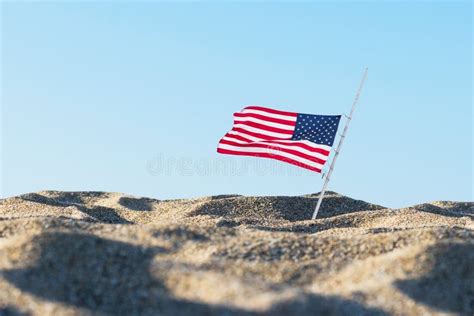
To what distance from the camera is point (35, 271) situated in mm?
7234

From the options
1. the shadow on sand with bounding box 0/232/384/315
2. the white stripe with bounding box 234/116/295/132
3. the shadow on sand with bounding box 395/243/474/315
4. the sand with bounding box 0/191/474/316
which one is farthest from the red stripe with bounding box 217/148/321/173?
the shadow on sand with bounding box 0/232/384/315

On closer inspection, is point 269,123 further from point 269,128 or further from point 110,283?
point 110,283

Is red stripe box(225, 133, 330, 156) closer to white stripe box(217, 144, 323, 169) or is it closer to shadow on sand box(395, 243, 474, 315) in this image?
white stripe box(217, 144, 323, 169)

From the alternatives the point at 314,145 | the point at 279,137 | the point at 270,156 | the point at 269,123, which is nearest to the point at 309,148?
the point at 314,145

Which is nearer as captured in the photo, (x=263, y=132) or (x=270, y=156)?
(x=270, y=156)

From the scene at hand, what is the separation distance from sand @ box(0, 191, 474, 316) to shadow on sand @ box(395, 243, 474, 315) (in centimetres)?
1

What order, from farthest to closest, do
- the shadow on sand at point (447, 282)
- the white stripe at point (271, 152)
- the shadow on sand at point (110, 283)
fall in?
the white stripe at point (271, 152)
the shadow on sand at point (447, 282)
the shadow on sand at point (110, 283)

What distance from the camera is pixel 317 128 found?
1343 centimetres

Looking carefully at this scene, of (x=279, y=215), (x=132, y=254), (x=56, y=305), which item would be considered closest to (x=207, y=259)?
(x=132, y=254)

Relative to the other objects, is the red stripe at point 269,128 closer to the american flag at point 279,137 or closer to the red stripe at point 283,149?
the american flag at point 279,137

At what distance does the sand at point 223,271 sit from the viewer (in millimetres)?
6480

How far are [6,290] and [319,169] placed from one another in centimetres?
750

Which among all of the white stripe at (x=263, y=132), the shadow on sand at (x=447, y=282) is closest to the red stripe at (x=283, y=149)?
the white stripe at (x=263, y=132)

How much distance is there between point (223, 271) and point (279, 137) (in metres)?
6.38
